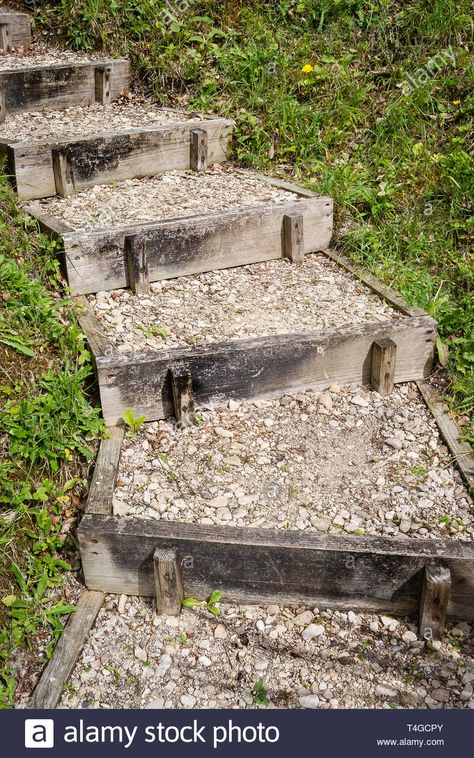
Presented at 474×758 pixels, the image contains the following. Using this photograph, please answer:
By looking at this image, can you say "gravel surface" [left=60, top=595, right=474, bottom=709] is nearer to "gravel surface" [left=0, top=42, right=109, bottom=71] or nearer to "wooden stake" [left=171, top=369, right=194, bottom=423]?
"wooden stake" [left=171, top=369, right=194, bottom=423]

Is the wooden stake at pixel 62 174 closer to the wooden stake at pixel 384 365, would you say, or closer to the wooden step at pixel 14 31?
the wooden stake at pixel 384 365

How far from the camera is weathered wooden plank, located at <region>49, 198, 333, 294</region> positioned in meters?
4.19

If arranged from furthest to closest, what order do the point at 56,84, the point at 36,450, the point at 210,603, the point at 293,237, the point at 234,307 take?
the point at 56,84, the point at 293,237, the point at 234,307, the point at 36,450, the point at 210,603

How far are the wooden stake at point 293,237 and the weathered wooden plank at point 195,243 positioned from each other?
0.05 metres

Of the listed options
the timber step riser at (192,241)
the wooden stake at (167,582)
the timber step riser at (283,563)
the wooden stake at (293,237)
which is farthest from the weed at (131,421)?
the wooden stake at (293,237)

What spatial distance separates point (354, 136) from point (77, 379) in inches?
129

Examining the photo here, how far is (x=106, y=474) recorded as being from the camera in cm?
325

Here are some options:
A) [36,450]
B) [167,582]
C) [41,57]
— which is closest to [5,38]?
[41,57]

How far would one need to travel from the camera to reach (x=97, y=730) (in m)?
2.58

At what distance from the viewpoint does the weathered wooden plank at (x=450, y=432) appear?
3.42 metres

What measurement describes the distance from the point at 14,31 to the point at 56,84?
5.44 ft

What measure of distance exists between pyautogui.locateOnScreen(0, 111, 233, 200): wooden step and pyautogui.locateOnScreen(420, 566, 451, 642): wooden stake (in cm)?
355

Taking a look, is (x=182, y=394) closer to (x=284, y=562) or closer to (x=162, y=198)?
(x=284, y=562)

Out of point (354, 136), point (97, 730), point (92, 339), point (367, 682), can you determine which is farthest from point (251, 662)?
point (354, 136)
